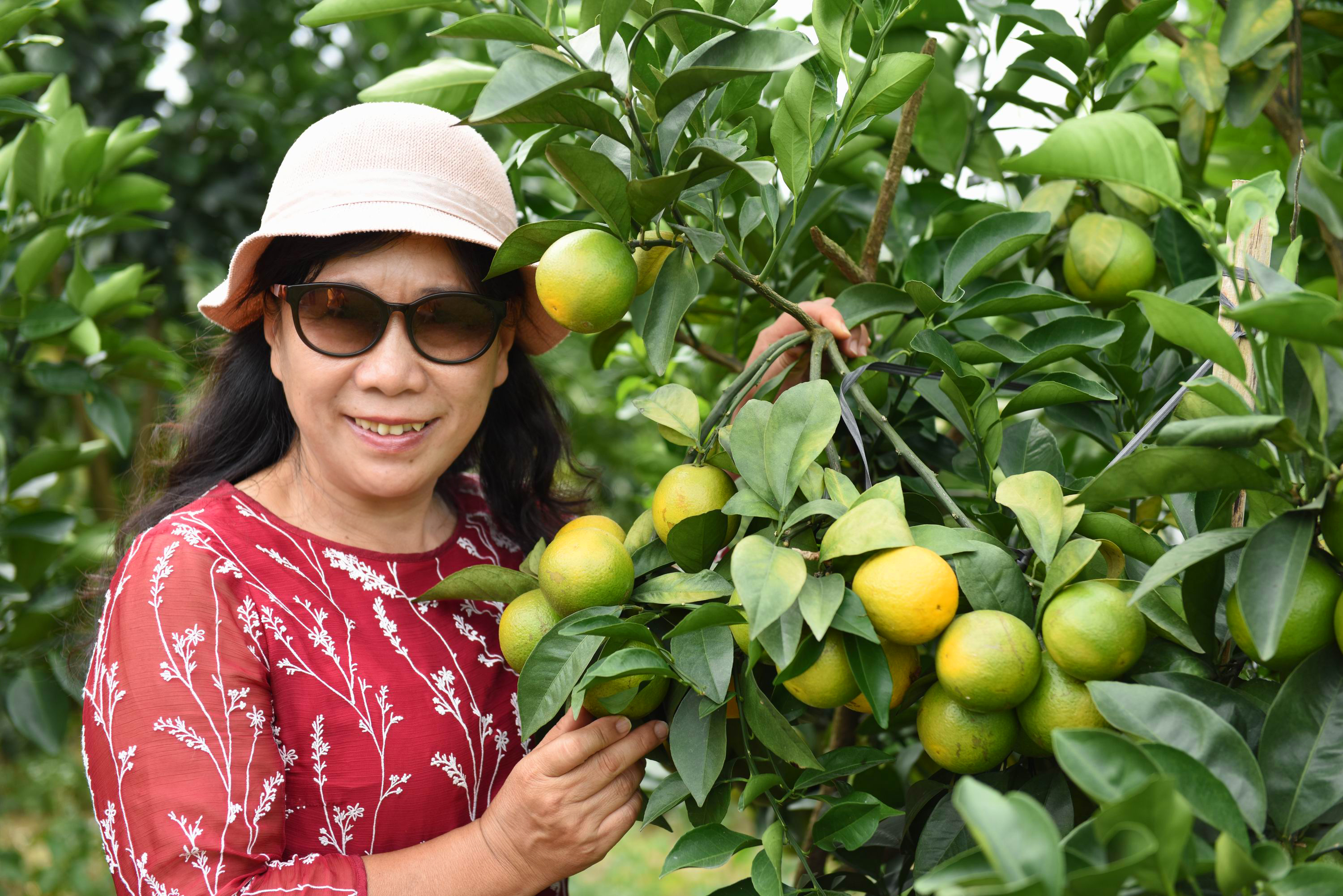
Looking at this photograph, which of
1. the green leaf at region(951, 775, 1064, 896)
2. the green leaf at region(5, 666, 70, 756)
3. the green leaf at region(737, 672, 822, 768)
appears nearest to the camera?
the green leaf at region(951, 775, 1064, 896)

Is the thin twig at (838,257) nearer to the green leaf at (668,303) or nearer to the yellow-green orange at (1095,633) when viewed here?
the green leaf at (668,303)

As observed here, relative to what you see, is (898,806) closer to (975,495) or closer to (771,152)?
(975,495)

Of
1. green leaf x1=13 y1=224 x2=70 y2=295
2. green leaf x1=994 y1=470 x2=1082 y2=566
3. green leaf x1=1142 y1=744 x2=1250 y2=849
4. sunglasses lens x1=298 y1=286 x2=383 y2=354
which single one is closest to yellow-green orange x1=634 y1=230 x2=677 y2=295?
sunglasses lens x1=298 y1=286 x2=383 y2=354

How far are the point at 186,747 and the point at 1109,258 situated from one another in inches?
41.4

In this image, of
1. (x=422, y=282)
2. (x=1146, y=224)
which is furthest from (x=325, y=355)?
(x=1146, y=224)

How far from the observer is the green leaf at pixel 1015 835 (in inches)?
18.0

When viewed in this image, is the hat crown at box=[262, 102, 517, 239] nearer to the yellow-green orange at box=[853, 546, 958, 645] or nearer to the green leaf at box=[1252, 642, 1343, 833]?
the yellow-green orange at box=[853, 546, 958, 645]

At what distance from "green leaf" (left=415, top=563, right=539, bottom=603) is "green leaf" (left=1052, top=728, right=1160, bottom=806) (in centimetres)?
53

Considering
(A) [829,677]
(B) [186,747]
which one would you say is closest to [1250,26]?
(A) [829,677]

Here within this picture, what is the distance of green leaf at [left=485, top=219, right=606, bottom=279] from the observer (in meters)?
0.84

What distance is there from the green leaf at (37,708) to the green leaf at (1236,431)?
1.96 m

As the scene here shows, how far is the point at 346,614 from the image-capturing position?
1143 mm

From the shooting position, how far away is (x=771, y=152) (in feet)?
4.08

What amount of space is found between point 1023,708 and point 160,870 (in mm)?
766
